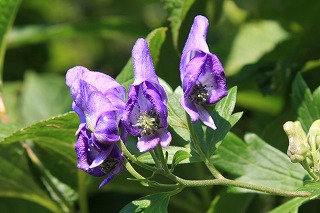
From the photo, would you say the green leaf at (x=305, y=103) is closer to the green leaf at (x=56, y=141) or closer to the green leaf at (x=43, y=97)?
the green leaf at (x=56, y=141)

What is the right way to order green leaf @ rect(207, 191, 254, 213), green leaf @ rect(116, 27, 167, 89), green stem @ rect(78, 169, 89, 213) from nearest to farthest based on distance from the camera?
green leaf @ rect(116, 27, 167, 89) < green leaf @ rect(207, 191, 254, 213) < green stem @ rect(78, 169, 89, 213)

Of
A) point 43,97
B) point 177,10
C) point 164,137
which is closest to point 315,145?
point 164,137

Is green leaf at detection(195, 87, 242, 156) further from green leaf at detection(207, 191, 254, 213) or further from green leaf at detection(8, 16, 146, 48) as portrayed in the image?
green leaf at detection(8, 16, 146, 48)

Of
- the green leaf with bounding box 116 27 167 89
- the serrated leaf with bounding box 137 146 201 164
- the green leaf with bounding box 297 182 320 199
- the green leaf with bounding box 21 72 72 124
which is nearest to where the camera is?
the green leaf with bounding box 297 182 320 199

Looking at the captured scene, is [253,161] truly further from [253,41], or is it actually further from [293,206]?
[253,41]

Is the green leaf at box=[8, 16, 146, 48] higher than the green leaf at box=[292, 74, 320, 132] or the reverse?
higher

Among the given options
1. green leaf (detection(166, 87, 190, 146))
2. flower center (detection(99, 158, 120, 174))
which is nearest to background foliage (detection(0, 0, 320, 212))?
green leaf (detection(166, 87, 190, 146))

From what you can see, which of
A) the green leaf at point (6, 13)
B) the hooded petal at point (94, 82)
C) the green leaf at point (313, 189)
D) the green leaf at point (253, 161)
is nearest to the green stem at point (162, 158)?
the hooded petal at point (94, 82)
